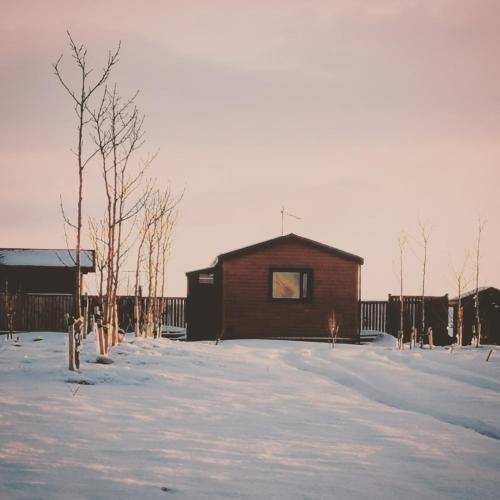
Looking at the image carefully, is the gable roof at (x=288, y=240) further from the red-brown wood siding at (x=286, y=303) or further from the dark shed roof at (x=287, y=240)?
the red-brown wood siding at (x=286, y=303)

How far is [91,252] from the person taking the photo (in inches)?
914

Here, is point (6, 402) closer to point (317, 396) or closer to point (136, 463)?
point (136, 463)

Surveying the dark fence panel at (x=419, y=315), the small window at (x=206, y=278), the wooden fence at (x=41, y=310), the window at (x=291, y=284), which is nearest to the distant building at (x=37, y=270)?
the wooden fence at (x=41, y=310)

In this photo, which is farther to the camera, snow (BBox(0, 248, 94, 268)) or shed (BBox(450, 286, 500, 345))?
snow (BBox(0, 248, 94, 268))

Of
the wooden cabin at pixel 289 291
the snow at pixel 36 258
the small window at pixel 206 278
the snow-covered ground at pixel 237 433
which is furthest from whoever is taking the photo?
the snow at pixel 36 258

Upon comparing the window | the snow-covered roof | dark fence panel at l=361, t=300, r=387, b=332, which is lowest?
dark fence panel at l=361, t=300, r=387, b=332

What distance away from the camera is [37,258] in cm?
2212

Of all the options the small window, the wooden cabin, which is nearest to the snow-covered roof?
the small window

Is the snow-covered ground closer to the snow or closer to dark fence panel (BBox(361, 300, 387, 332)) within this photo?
dark fence panel (BBox(361, 300, 387, 332))

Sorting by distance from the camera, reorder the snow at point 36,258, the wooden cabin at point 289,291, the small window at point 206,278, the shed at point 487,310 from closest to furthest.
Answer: the wooden cabin at point 289,291 → the shed at point 487,310 → the small window at point 206,278 → the snow at point 36,258

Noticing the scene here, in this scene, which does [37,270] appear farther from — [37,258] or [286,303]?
[286,303]

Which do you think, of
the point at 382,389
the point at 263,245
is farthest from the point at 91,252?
the point at 382,389

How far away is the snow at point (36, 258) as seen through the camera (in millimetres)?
21578

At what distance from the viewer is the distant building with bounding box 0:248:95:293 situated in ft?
70.6
